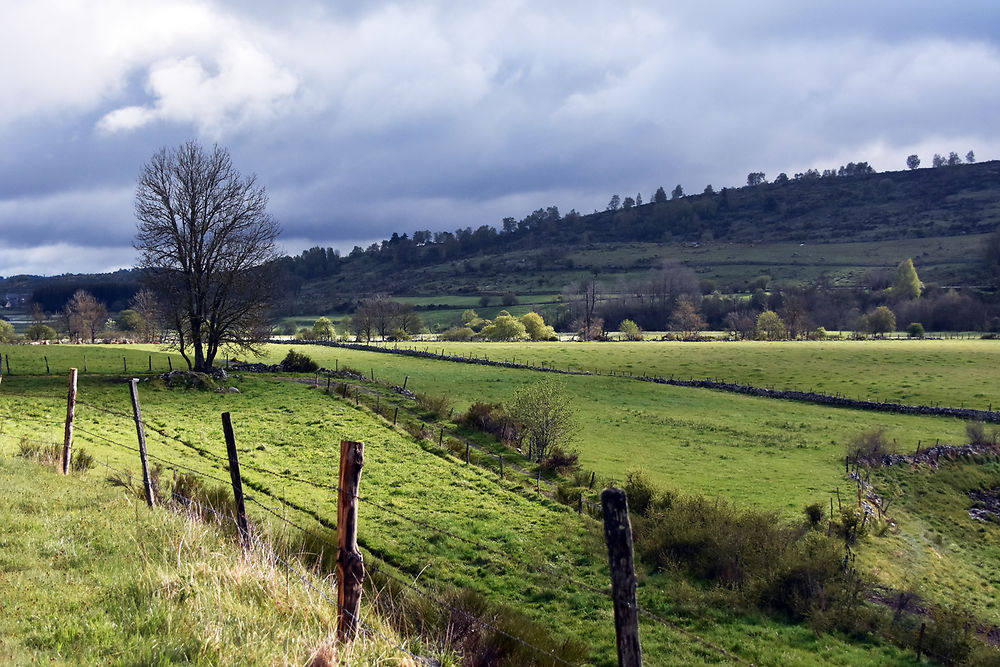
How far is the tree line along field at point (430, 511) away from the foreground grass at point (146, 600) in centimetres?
231

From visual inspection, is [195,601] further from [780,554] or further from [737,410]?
[737,410]

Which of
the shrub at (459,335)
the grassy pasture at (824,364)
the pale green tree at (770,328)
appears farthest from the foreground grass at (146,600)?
the pale green tree at (770,328)

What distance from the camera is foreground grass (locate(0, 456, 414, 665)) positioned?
584 cm

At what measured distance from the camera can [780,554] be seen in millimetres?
19359

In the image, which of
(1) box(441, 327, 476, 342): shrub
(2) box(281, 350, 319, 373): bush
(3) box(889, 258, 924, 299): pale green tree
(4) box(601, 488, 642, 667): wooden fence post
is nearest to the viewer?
(4) box(601, 488, 642, 667): wooden fence post

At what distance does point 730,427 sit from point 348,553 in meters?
42.5

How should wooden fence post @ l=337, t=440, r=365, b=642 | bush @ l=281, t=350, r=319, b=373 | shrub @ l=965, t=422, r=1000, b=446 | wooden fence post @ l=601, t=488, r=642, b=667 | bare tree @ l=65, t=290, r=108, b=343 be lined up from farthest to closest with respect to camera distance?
bare tree @ l=65, t=290, r=108, b=343 → bush @ l=281, t=350, r=319, b=373 → shrub @ l=965, t=422, r=1000, b=446 → wooden fence post @ l=337, t=440, r=365, b=642 → wooden fence post @ l=601, t=488, r=642, b=667

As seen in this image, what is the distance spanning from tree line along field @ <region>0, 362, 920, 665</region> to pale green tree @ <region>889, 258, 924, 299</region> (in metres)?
151

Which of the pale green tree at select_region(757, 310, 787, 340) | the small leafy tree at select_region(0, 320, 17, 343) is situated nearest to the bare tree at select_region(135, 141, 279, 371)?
the small leafy tree at select_region(0, 320, 17, 343)

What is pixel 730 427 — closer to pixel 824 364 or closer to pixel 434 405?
pixel 434 405

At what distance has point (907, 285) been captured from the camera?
488 feet

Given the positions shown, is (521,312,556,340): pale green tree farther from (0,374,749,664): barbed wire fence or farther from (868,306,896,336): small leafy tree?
(0,374,749,664): barbed wire fence

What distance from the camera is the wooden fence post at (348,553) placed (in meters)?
6.48

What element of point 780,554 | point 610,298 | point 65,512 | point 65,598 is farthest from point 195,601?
point 610,298
